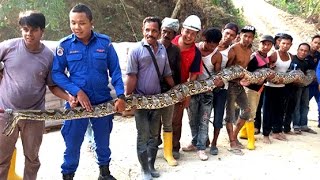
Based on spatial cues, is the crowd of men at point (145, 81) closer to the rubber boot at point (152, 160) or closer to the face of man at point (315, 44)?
the rubber boot at point (152, 160)

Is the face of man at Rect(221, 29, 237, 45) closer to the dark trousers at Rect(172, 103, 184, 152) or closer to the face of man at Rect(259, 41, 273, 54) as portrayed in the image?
the face of man at Rect(259, 41, 273, 54)

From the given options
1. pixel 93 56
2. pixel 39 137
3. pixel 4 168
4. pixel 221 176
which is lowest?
pixel 221 176

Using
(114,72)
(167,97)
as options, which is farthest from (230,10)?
(114,72)

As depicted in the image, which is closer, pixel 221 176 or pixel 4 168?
pixel 4 168

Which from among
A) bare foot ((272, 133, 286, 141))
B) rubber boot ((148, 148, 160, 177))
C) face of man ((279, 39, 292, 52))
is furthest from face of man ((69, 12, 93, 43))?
bare foot ((272, 133, 286, 141))

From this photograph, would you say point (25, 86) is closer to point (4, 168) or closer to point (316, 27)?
point (4, 168)

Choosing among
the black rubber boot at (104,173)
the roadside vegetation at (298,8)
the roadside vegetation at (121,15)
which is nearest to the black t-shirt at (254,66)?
the black rubber boot at (104,173)

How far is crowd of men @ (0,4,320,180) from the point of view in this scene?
404cm

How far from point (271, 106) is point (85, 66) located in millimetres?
3939

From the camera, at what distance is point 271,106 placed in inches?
264

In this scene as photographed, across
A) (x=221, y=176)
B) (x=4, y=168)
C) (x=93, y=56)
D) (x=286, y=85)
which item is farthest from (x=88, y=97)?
(x=286, y=85)

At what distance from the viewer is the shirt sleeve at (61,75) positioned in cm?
414

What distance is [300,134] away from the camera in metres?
7.36

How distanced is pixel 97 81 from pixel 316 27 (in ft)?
A: 62.4
